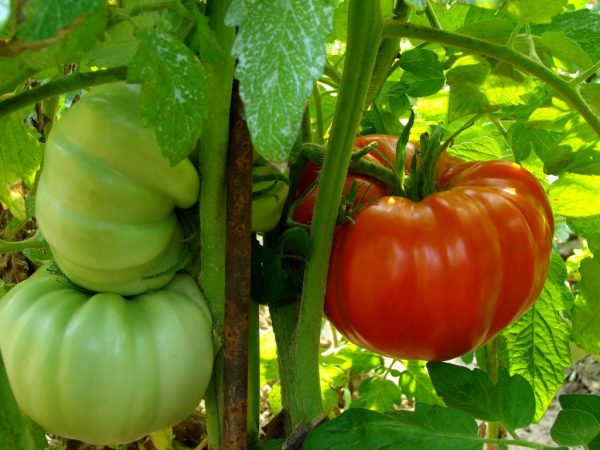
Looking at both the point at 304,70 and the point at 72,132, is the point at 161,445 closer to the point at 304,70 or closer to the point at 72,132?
the point at 72,132

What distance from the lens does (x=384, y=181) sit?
796mm

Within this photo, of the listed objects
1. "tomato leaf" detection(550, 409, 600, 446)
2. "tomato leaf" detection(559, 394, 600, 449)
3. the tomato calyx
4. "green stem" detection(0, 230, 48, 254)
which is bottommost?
"tomato leaf" detection(559, 394, 600, 449)

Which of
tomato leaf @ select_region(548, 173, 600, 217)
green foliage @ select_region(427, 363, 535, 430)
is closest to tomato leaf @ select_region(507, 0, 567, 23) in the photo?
tomato leaf @ select_region(548, 173, 600, 217)

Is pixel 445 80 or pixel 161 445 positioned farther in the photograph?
pixel 161 445

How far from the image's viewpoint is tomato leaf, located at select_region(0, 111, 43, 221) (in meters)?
0.78

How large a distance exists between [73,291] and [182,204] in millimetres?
128

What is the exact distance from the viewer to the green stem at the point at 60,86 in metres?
0.55

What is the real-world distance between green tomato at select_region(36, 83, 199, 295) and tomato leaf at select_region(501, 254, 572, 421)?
22.3 inches

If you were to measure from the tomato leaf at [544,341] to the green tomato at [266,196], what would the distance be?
1.44 feet

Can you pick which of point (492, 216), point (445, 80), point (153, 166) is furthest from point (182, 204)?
point (445, 80)

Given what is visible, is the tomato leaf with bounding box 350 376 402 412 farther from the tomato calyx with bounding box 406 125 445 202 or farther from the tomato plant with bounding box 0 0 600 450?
the tomato calyx with bounding box 406 125 445 202

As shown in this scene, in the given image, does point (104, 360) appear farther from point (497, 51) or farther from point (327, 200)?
point (497, 51)

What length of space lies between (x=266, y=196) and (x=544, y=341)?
0.50m

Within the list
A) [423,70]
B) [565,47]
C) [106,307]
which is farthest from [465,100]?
[106,307]
